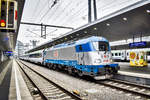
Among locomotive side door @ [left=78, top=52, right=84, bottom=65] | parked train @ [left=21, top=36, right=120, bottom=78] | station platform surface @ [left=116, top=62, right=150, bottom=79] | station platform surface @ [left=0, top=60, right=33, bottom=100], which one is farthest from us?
station platform surface @ [left=116, top=62, right=150, bottom=79]

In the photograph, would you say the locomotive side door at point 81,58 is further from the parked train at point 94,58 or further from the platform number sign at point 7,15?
the platform number sign at point 7,15

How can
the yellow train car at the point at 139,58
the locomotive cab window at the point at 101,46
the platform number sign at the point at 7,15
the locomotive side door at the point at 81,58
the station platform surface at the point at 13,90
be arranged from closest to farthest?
1. the platform number sign at the point at 7,15
2. the station platform surface at the point at 13,90
3. the locomotive cab window at the point at 101,46
4. the locomotive side door at the point at 81,58
5. the yellow train car at the point at 139,58

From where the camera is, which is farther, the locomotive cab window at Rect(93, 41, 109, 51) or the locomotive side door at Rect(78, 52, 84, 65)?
the locomotive side door at Rect(78, 52, 84, 65)

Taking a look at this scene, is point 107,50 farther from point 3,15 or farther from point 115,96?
point 3,15

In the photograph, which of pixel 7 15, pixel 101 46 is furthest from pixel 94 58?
pixel 7 15

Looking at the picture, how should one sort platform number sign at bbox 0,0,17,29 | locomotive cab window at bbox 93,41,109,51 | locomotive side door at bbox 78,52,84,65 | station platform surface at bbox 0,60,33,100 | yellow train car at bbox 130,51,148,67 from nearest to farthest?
1. platform number sign at bbox 0,0,17,29
2. station platform surface at bbox 0,60,33,100
3. locomotive cab window at bbox 93,41,109,51
4. locomotive side door at bbox 78,52,84,65
5. yellow train car at bbox 130,51,148,67

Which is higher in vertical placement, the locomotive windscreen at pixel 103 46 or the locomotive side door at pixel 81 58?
the locomotive windscreen at pixel 103 46

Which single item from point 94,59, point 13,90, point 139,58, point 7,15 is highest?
point 7,15

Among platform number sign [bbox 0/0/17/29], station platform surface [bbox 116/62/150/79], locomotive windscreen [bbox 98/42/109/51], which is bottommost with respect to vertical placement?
station platform surface [bbox 116/62/150/79]

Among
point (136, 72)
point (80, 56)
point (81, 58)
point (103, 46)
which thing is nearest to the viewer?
point (103, 46)

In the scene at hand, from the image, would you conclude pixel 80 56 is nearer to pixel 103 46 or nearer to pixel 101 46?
pixel 101 46

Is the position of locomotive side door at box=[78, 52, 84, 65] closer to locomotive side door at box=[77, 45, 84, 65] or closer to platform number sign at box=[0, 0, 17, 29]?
locomotive side door at box=[77, 45, 84, 65]

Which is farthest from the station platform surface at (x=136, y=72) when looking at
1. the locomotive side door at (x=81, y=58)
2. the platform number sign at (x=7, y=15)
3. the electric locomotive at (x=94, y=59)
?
the platform number sign at (x=7, y=15)

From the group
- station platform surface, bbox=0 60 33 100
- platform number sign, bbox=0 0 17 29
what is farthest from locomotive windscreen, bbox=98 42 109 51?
platform number sign, bbox=0 0 17 29
